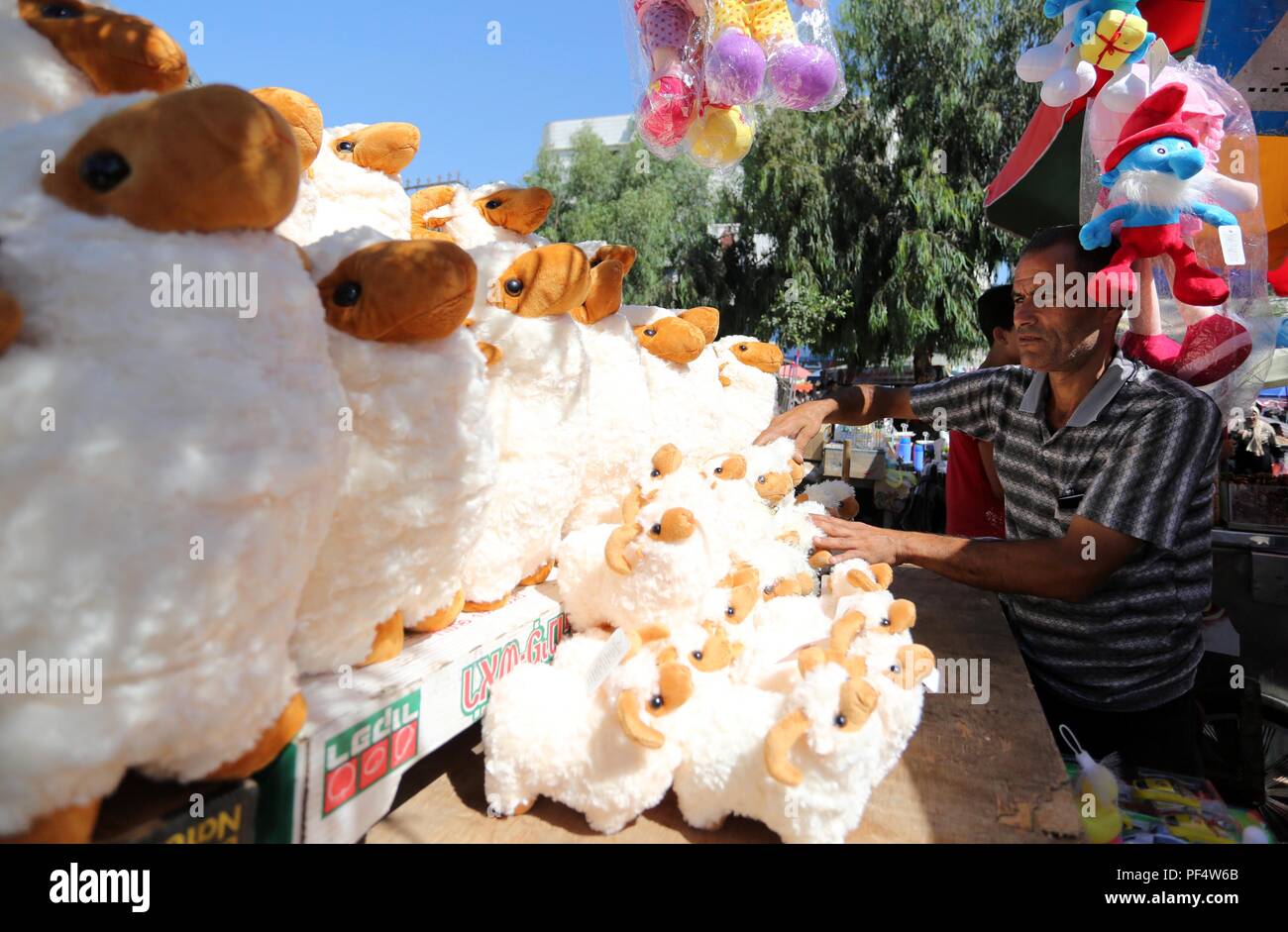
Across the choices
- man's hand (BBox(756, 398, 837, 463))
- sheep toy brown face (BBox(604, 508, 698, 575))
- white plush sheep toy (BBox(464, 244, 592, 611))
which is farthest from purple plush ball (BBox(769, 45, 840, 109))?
sheep toy brown face (BBox(604, 508, 698, 575))

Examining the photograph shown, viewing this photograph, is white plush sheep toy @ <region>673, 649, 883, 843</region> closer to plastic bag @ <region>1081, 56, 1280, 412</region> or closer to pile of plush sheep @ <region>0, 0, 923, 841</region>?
pile of plush sheep @ <region>0, 0, 923, 841</region>

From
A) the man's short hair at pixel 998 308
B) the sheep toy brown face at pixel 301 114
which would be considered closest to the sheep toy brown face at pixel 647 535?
the sheep toy brown face at pixel 301 114

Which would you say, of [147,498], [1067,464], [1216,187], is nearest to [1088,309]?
[1067,464]

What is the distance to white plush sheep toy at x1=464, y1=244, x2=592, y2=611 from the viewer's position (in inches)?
61.3

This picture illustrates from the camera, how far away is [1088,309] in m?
2.15

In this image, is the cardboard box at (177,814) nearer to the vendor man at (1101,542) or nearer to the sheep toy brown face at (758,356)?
the vendor man at (1101,542)

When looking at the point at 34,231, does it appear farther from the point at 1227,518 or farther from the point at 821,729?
the point at 1227,518

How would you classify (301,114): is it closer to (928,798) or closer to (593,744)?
(593,744)

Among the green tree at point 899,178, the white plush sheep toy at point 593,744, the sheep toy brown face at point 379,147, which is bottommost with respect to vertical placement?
the white plush sheep toy at point 593,744

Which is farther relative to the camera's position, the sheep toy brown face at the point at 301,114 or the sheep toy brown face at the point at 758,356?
the sheep toy brown face at the point at 758,356

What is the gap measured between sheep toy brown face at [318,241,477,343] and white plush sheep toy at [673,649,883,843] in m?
0.83

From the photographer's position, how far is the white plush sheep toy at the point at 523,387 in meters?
1.56

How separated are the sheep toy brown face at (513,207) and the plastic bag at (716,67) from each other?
0.90m

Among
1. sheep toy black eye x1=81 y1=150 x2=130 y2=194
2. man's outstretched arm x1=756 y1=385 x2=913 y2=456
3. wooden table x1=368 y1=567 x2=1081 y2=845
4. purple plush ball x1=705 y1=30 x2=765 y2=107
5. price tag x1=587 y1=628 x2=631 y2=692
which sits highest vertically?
purple plush ball x1=705 y1=30 x2=765 y2=107
